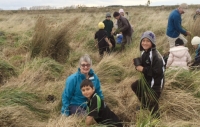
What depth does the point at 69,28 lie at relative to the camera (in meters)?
6.62

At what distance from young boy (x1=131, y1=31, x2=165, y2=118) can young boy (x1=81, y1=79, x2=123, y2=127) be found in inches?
22.7

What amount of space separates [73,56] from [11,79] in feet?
8.06

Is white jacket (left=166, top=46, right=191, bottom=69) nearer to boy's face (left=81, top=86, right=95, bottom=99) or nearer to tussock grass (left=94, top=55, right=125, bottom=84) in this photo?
tussock grass (left=94, top=55, right=125, bottom=84)

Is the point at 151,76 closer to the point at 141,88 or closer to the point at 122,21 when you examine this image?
the point at 141,88

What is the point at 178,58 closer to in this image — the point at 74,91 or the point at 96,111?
the point at 74,91

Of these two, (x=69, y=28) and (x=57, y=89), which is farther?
(x=69, y=28)

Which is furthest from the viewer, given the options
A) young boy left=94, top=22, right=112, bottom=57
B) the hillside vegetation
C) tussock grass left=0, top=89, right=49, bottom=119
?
young boy left=94, top=22, right=112, bottom=57

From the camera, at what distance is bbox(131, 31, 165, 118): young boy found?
3.39 meters

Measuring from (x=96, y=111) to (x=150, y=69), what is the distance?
959 millimetres

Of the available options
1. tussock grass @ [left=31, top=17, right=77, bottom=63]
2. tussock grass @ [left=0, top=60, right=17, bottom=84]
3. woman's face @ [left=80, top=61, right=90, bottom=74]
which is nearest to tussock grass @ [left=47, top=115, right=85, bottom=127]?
woman's face @ [left=80, top=61, right=90, bottom=74]

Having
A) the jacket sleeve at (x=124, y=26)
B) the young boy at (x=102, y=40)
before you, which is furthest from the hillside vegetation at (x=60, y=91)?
the jacket sleeve at (x=124, y=26)

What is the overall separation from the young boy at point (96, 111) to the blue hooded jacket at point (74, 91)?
1.35 feet

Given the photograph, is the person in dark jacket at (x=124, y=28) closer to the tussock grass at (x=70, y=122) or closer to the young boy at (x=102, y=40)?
the young boy at (x=102, y=40)

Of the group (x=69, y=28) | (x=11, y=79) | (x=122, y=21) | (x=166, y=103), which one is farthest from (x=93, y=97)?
(x=122, y=21)
